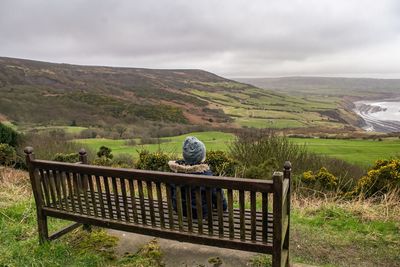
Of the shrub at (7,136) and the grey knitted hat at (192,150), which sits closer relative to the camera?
the grey knitted hat at (192,150)

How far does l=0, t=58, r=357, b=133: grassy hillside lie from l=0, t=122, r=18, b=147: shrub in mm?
34181

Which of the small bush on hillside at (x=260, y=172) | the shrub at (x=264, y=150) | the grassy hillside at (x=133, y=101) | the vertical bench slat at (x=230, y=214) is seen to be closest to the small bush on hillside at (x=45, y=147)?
the shrub at (x=264, y=150)

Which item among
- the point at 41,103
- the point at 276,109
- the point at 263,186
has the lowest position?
the point at 276,109

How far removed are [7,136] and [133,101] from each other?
70984 millimetres

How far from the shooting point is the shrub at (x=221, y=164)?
11266 millimetres

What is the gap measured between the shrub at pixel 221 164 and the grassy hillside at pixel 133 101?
1846 inches

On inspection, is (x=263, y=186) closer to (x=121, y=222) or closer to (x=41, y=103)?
(x=121, y=222)

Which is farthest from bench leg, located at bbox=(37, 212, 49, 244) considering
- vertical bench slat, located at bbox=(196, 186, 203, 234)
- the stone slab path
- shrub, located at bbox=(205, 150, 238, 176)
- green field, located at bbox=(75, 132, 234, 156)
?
green field, located at bbox=(75, 132, 234, 156)

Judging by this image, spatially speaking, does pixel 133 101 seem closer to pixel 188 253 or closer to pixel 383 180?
pixel 383 180

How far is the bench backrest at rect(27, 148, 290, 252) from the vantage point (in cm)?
322

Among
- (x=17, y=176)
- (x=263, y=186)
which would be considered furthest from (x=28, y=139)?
(x=263, y=186)

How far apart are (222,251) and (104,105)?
7736cm

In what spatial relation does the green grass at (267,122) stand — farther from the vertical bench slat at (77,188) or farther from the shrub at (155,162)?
the vertical bench slat at (77,188)

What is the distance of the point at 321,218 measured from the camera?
5.81 metres
